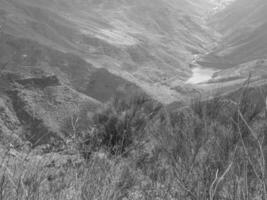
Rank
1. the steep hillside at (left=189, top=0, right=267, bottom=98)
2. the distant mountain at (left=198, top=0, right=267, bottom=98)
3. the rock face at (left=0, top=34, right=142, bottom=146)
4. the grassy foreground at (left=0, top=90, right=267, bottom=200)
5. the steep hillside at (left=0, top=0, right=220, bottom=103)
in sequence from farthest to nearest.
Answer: the distant mountain at (left=198, top=0, right=267, bottom=98), the steep hillside at (left=189, top=0, right=267, bottom=98), the steep hillside at (left=0, top=0, right=220, bottom=103), the rock face at (left=0, top=34, right=142, bottom=146), the grassy foreground at (left=0, top=90, right=267, bottom=200)

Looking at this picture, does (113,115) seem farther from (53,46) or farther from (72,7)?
(72,7)

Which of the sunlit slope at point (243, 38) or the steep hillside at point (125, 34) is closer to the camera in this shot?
the steep hillside at point (125, 34)

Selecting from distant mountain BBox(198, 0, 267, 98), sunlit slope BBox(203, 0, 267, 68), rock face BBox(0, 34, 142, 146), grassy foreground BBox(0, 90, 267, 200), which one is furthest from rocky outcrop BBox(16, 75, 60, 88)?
sunlit slope BBox(203, 0, 267, 68)

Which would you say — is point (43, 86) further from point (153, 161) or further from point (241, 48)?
point (241, 48)

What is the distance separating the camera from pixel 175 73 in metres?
101

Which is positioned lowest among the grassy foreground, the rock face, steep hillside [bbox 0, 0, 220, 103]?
the rock face

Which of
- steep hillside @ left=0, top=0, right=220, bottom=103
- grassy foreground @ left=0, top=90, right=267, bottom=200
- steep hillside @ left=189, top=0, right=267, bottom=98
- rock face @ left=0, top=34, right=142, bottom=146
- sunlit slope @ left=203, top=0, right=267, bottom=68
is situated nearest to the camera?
grassy foreground @ left=0, top=90, right=267, bottom=200

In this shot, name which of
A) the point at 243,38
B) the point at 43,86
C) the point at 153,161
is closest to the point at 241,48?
the point at 243,38

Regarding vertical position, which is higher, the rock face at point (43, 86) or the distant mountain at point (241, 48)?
the distant mountain at point (241, 48)

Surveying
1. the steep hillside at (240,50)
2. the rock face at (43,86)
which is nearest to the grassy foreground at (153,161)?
the rock face at (43,86)

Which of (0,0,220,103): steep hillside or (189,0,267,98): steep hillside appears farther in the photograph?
(189,0,267,98): steep hillside

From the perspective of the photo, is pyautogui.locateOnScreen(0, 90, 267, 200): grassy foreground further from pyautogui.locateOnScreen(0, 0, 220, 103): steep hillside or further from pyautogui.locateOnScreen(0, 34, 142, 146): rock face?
pyautogui.locateOnScreen(0, 0, 220, 103): steep hillside

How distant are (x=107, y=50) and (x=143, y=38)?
74.9ft

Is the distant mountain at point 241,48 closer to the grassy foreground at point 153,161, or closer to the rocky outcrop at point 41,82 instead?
the rocky outcrop at point 41,82
